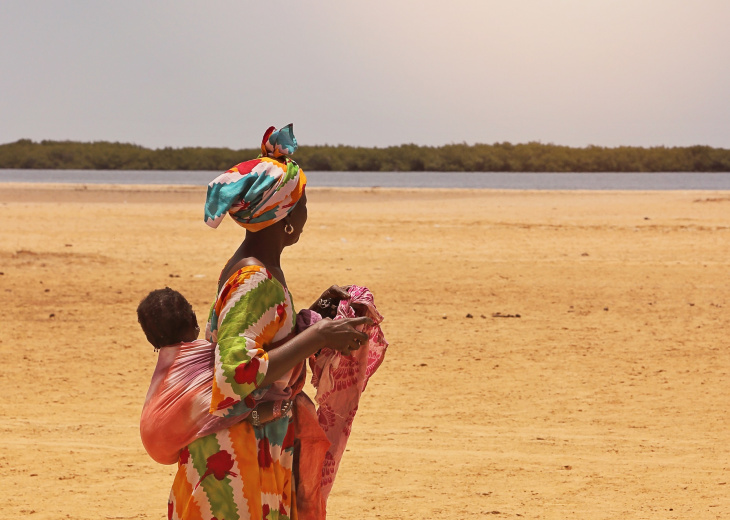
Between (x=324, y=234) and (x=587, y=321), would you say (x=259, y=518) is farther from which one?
(x=324, y=234)

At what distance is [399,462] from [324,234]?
48.2 ft

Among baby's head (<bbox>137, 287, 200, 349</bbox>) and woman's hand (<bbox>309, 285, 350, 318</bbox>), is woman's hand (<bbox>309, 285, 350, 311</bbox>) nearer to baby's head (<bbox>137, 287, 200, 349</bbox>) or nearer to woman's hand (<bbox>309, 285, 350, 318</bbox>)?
woman's hand (<bbox>309, 285, 350, 318</bbox>)

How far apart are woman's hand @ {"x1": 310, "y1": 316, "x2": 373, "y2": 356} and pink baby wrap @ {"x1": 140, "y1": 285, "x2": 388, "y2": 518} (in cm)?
16

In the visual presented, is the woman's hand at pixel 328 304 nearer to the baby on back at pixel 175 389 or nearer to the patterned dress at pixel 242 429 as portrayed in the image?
the patterned dress at pixel 242 429

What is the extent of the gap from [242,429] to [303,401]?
0.88 feet

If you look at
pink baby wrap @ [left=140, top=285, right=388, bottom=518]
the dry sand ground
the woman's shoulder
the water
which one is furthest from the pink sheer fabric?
the water

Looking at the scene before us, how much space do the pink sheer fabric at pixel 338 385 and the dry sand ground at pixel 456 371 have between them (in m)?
1.86

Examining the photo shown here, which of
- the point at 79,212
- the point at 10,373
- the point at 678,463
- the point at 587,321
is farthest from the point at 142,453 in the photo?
the point at 79,212

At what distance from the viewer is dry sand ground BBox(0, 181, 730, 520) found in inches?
214

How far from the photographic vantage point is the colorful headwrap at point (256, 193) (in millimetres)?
2812

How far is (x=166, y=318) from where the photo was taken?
115 inches

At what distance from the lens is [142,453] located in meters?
6.18

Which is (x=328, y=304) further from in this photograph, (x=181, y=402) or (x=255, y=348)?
(x=181, y=402)

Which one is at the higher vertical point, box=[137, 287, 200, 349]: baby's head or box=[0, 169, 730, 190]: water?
box=[137, 287, 200, 349]: baby's head
